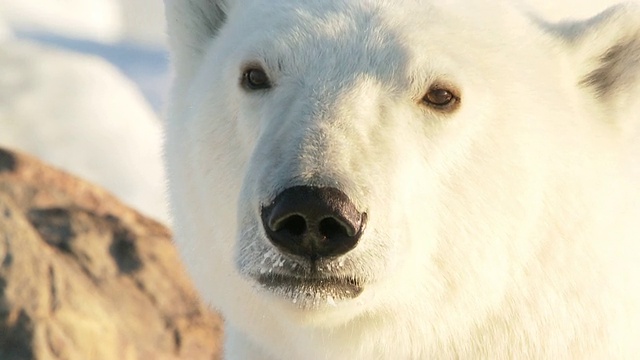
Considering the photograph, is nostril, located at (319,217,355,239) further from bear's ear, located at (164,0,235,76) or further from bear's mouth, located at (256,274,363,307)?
bear's ear, located at (164,0,235,76)

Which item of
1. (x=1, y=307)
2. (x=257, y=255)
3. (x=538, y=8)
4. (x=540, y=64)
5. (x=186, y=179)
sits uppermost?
(x=538, y=8)

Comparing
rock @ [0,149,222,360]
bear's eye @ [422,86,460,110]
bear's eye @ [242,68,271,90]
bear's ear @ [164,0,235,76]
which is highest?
bear's ear @ [164,0,235,76]

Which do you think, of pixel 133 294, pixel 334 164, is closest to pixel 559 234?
pixel 334 164

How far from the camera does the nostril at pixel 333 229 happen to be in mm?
2453

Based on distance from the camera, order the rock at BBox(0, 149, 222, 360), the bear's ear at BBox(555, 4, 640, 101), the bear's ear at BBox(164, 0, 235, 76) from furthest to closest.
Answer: the rock at BBox(0, 149, 222, 360) → the bear's ear at BBox(164, 0, 235, 76) → the bear's ear at BBox(555, 4, 640, 101)

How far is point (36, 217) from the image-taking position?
7.45 meters

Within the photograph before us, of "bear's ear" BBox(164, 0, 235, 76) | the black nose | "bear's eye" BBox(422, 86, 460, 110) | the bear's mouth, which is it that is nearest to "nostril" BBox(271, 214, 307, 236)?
the black nose

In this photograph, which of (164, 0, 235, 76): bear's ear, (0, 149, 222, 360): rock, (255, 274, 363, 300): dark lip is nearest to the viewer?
(255, 274, 363, 300): dark lip

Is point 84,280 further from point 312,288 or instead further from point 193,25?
point 312,288

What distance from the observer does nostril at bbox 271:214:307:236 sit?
8.06 feet

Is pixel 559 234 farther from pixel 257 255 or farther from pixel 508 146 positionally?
pixel 257 255

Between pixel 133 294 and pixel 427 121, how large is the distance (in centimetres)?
487

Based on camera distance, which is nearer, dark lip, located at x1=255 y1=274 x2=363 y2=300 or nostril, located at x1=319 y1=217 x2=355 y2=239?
nostril, located at x1=319 y1=217 x2=355 y2=239

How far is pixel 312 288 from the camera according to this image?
2.65 metres
